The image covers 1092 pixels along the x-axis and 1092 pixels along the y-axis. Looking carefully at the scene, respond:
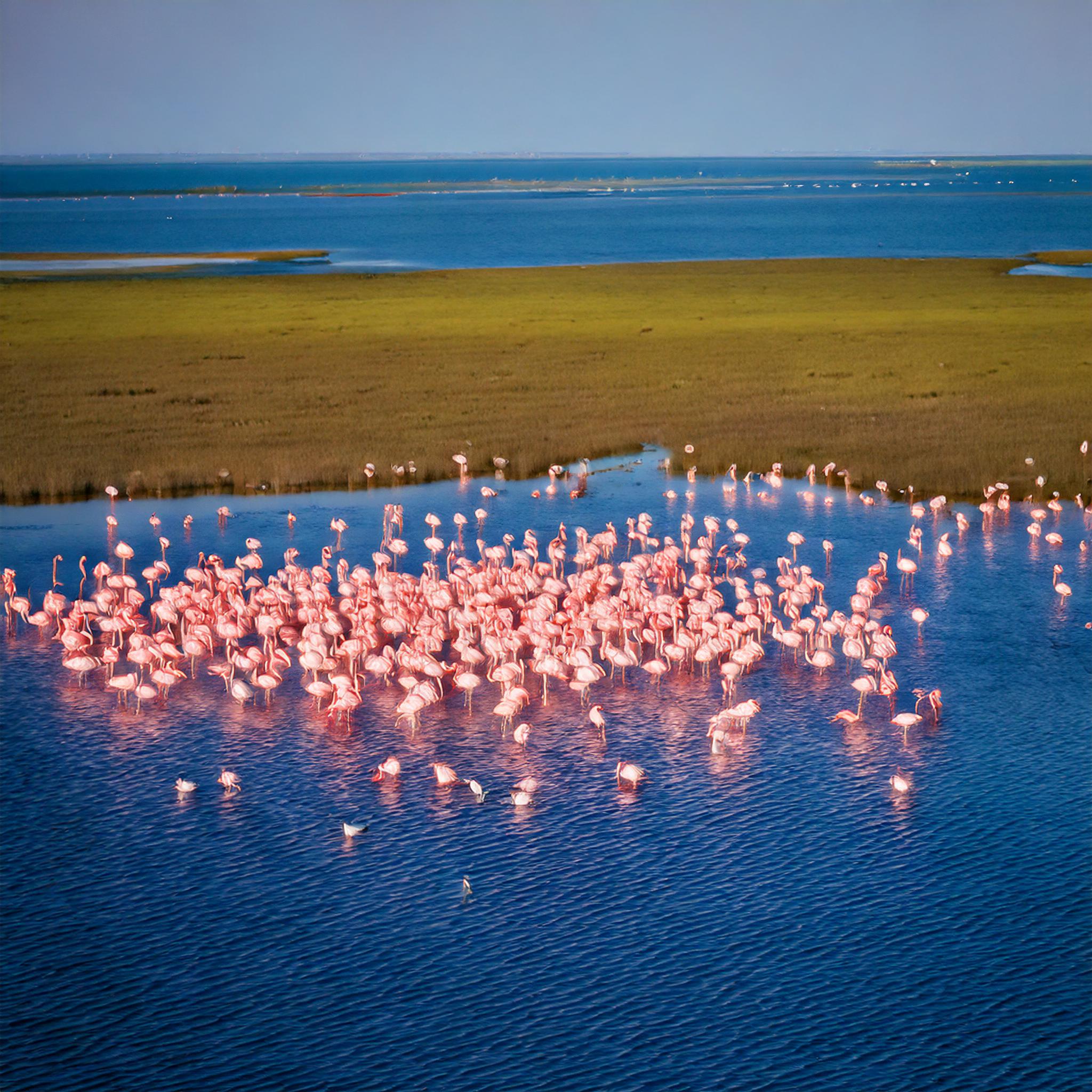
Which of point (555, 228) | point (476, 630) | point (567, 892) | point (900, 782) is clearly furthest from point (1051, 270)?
point (567, 892)

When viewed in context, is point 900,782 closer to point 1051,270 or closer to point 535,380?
point 535,380

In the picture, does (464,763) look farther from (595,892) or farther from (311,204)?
(311,204)

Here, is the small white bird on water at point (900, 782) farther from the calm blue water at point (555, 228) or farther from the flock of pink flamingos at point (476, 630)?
the calm blue water at point (555, 228)

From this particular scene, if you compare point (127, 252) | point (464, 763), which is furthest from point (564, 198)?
point (464, 763)

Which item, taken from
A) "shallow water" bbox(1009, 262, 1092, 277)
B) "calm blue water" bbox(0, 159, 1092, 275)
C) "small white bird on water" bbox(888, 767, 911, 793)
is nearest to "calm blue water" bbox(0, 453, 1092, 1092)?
"small white bird on water" bbox(888, 767, 911, 793)

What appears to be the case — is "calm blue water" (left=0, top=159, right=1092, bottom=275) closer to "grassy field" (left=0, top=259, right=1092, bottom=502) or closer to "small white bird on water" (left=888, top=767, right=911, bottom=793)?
"grassy field" (left=0, top=259, right=1092, bottom=502)
